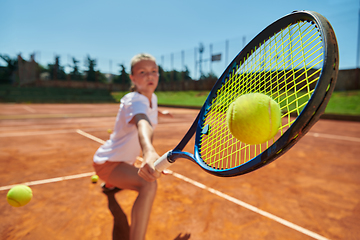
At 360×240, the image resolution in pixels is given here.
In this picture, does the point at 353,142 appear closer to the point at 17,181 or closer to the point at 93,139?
the point at 93,139

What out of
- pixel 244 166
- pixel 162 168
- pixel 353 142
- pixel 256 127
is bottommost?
pixel 353 142

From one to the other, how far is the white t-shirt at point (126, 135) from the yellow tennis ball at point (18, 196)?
2.34 feet

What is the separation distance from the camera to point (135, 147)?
6.24ft

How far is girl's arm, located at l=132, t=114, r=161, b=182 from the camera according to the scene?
1262 millimetres

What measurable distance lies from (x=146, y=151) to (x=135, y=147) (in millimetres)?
551

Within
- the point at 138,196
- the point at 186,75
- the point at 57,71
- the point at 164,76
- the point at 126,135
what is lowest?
the point at 138,196

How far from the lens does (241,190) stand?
2.40 m

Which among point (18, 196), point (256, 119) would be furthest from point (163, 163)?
point (18, 196)

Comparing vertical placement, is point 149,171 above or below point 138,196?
above

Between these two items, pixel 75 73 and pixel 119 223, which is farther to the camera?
pixel 75 73

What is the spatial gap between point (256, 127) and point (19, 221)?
196cm

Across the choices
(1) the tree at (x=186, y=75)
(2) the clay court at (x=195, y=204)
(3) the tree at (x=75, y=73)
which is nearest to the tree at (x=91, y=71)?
(3) the tree at (x=75, y=73)

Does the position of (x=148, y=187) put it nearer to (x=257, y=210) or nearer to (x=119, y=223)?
(x=119, y=223)

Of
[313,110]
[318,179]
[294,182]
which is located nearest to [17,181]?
[313,110]
